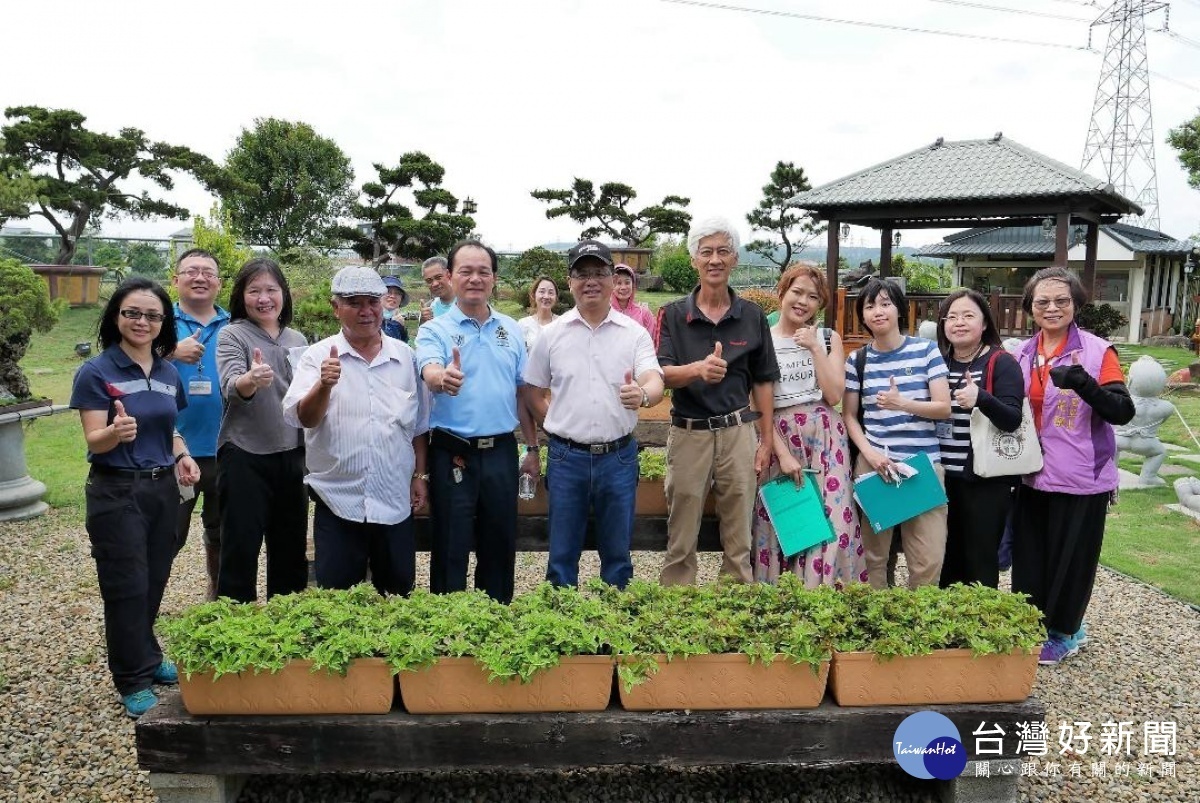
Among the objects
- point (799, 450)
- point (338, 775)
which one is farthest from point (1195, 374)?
point (338, 775)

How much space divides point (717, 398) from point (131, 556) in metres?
2.49

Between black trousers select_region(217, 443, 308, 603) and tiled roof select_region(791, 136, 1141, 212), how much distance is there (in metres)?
13.3

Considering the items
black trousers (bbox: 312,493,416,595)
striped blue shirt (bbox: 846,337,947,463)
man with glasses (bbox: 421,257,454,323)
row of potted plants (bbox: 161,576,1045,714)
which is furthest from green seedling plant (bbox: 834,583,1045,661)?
man with glasses (bbox: 421,257,454,323)

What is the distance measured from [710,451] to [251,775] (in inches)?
85.1

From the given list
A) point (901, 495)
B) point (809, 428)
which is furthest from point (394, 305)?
point (901, 495)

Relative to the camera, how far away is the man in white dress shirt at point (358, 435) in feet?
10.5

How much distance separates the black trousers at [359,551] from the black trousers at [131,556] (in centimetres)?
68

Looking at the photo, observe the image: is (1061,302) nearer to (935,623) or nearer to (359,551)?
(935,623)

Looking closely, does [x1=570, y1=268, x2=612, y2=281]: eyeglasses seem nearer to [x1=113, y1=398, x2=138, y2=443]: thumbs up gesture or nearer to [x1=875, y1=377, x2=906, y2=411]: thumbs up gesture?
[x1=875, y1=377, x2=906, y2=411]: thumbs up gesture

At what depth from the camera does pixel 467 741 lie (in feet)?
8.59

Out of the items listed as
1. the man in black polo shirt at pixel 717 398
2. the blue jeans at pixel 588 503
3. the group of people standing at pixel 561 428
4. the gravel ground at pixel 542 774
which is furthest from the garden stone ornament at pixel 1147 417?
the blue jeans at pixel 588 503

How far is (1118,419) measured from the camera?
3660 millimetres

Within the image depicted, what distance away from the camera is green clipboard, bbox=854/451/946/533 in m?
3.67

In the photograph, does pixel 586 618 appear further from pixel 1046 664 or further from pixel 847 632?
pixel 1046 664
